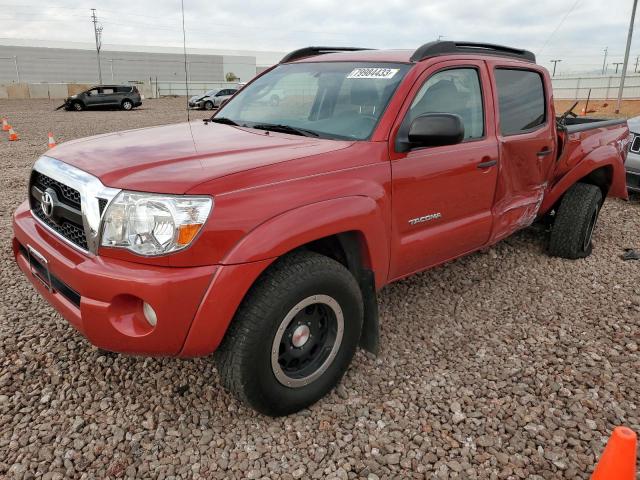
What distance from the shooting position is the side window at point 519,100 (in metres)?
3.54

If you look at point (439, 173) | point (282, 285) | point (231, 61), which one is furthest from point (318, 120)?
point (231, 61)

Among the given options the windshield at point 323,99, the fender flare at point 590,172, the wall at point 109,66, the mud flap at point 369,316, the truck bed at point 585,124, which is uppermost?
the wall at point 109,66

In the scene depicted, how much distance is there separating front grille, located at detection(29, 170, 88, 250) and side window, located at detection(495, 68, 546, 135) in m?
2.73

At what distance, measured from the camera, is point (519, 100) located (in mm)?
3758

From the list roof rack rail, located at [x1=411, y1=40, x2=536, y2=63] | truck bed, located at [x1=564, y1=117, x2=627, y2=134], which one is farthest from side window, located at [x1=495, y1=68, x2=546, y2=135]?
truck bed, located at [x1=564, y1=117, x2=627, y2=134]

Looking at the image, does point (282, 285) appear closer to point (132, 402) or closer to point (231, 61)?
point (132, 402)

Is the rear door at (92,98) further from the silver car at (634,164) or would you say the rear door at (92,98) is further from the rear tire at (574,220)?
the rear tire at (574,220)

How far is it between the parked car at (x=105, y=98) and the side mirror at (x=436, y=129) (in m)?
27.1

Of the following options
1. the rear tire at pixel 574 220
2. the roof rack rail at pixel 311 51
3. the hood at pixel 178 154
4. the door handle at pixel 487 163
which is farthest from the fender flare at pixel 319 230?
the rear tire at pixel 574 220

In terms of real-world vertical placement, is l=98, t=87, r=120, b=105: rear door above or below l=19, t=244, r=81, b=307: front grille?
above

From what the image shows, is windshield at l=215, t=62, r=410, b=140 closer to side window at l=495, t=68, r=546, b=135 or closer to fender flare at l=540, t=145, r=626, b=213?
side window at l=495, t=68, r=546, b=135

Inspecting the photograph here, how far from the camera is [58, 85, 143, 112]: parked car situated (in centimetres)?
2577

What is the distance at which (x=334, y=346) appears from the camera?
2549mm

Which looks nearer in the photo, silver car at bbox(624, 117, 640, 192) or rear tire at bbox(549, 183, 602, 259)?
rear tire at bbox(549, 183, 602, 259)
